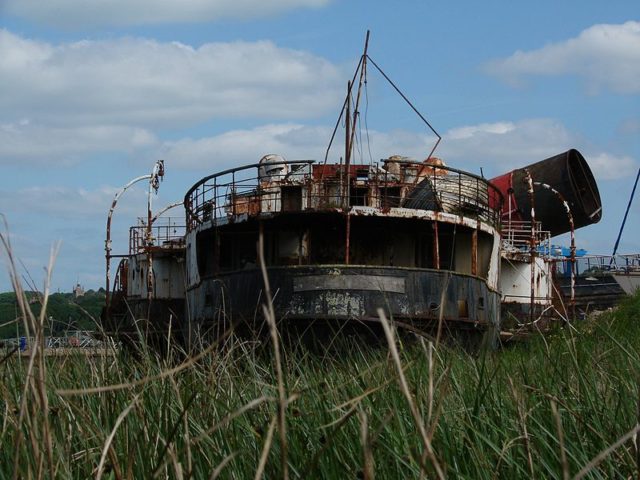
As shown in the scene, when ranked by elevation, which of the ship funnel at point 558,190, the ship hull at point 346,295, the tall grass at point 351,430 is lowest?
the tall grass at point 351,430

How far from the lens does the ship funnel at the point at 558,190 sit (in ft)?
88.4

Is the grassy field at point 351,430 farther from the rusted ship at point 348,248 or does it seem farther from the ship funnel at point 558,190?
the ship funnel at point 558,190

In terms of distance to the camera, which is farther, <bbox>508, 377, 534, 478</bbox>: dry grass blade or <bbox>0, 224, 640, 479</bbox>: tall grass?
<bbox>0, 224, 640, 479</bbox>: tall grass

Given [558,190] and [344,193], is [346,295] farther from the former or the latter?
[558,190]

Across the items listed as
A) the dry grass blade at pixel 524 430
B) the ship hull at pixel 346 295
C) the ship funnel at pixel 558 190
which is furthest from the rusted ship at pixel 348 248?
the dry grass blade at pixel 524 430

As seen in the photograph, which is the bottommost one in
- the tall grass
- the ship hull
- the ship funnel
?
the tall grass

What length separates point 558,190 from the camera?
2784cm

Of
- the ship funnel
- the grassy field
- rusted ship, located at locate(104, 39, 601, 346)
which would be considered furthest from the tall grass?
the ship funnel

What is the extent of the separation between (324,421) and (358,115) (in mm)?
13937

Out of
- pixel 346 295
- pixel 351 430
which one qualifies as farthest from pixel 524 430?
pixel 346 295

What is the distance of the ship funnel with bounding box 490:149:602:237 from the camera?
27.0 m

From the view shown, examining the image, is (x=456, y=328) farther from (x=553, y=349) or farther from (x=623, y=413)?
(x=623, y=413)

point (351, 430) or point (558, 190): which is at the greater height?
point (558, 190)

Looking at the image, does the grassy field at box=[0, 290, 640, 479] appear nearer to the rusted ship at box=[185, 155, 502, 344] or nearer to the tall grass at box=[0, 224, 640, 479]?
the tall grass at box=[0, 224, 640, 479]
